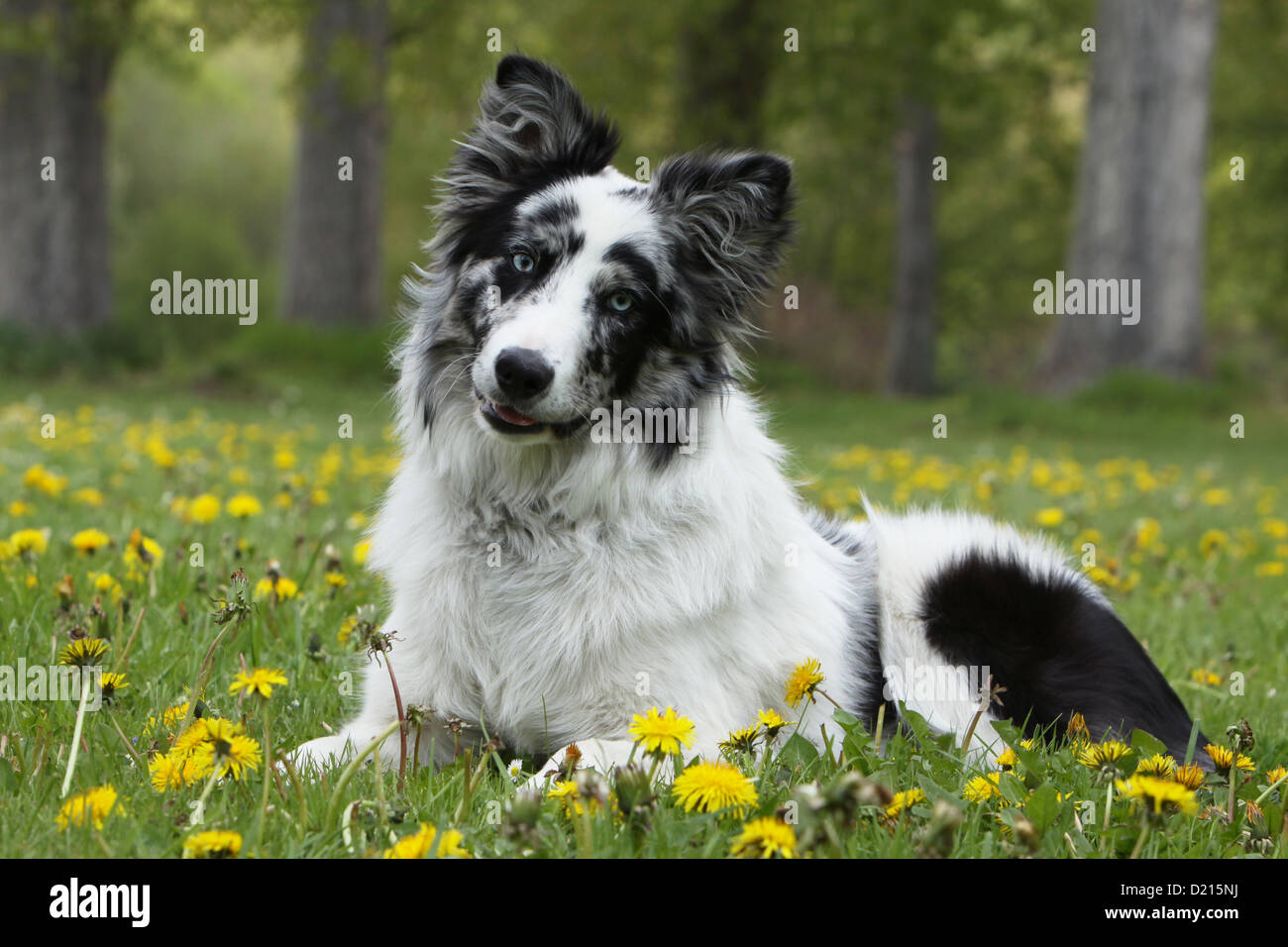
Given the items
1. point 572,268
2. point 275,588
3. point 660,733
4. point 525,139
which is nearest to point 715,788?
point 660,733

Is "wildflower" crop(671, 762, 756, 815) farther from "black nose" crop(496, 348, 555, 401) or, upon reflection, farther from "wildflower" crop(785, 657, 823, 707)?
Result: "black nose" crop(496, 348, 555, 401)

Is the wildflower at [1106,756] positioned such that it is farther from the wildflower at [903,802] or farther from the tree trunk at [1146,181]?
the tree trunk at [1146,181]

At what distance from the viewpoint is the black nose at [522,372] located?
→ 10.4ft

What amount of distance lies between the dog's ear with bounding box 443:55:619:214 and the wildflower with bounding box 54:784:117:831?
210cm

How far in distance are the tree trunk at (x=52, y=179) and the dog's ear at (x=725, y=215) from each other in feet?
50.8

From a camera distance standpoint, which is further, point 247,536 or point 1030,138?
point 1030,138


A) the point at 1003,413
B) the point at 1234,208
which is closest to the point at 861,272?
the point at 1234,208

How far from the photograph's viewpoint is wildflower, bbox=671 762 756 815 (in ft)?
8.07

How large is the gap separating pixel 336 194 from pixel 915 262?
11.9m

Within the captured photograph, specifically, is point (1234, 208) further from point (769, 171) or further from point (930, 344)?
point (769, 171)

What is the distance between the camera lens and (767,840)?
2168 mm

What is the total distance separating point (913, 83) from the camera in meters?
19.5

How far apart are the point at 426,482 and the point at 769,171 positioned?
1.39 metres
